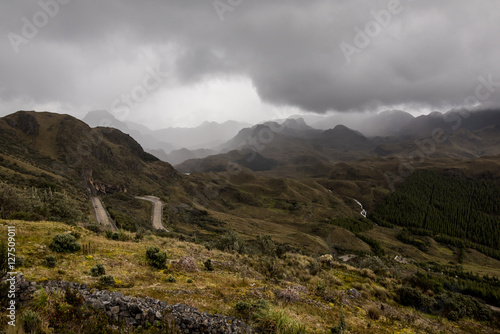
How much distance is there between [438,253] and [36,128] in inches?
8005

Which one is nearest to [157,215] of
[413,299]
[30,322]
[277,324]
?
[413,299]

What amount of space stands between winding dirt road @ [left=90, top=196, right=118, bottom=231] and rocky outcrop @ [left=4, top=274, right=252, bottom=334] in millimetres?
54298

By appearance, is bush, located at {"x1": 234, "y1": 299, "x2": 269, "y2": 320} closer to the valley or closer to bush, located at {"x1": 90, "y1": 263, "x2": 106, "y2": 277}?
the valley

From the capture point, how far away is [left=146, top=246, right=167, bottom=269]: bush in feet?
51.5

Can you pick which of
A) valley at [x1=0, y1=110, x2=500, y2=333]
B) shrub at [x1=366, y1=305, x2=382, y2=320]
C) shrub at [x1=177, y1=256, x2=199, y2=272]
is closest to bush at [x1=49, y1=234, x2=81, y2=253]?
valley at [x1=0, y1=110, x2=500, y2=333]

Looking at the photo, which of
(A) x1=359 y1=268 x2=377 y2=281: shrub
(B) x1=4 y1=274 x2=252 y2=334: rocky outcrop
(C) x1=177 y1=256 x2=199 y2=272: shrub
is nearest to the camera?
(B) x1=4 y1=274 x2=252 y2=334: rocky outcrop

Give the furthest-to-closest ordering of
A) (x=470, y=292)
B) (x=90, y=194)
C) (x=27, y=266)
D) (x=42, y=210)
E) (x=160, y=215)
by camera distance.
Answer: (x=90, y=194) < (x=160, y=215) < (x=470, y=292) < (x=42, y=210) < (x=27, y=266)

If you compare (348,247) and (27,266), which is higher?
(27,266)

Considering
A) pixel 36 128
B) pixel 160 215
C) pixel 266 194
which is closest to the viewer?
pixel 160 215

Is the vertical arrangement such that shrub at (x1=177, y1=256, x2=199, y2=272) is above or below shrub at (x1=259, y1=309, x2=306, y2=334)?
below

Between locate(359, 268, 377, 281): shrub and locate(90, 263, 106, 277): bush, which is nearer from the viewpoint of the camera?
locate(90, 263, 106, 277): bush

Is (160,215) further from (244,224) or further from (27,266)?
(27,266)

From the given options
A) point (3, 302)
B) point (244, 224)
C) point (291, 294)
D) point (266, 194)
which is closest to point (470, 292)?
point (291, 294)

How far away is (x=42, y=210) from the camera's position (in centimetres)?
2414
